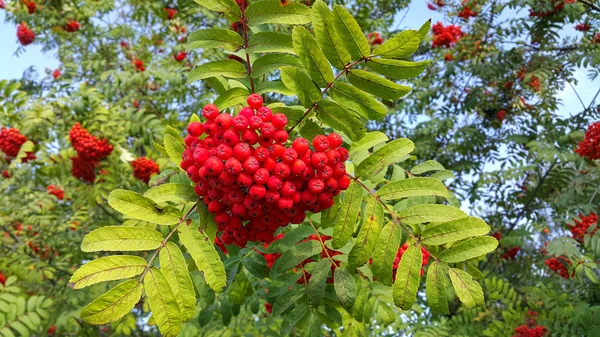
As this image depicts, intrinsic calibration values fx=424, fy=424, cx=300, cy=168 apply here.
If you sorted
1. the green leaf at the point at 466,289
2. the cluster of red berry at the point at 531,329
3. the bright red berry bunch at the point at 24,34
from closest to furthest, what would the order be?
the green leaf at the point at 466,289, the cluster of red berry at the point at 531,329, the bright red berry bunch at the point at 24,34

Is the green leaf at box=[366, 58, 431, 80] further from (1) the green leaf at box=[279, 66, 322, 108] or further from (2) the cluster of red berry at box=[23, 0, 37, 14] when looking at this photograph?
(2) the cluster of red berry at box=[23, 0, 37, 14]

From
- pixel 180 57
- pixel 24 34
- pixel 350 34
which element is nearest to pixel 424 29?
pixel 350 34

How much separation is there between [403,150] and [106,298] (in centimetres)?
111

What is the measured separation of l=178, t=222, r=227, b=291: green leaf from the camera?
1.32 metres

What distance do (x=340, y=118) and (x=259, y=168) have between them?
332 mm

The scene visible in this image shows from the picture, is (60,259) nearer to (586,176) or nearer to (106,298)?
(106,298)

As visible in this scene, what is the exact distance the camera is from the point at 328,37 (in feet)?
4.28

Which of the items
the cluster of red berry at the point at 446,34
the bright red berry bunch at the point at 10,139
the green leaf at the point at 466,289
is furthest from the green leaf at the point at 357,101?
the cluster of red berry at the point at 446,34

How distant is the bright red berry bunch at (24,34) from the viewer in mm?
7660

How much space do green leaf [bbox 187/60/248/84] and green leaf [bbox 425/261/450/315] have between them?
999 millimetres

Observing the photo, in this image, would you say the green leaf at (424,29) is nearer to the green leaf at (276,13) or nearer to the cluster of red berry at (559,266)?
the green leaf at (276,13)

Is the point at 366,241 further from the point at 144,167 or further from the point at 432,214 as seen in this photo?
the point at 144,167

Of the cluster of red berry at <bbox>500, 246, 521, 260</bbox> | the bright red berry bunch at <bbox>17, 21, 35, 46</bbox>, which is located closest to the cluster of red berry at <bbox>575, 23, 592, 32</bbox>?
the cluster of red berry at <bbox>500, 246, 521, 260</bbox>

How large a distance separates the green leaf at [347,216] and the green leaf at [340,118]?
19 centimetres
